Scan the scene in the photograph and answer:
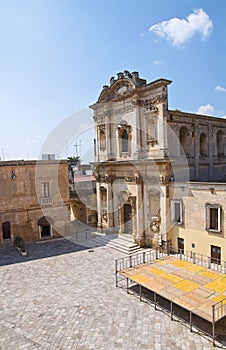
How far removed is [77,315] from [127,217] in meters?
12.2

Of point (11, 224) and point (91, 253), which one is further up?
point (11, 224)

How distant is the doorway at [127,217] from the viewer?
2322cm

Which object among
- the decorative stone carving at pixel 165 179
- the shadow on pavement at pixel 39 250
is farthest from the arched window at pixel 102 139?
the shadow on pavement at pixel 39 250

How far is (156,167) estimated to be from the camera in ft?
63.5

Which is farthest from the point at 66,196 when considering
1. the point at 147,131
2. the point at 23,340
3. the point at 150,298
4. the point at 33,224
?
the point at 23,340

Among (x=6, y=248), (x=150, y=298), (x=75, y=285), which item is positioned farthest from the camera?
(x=6, y=248)

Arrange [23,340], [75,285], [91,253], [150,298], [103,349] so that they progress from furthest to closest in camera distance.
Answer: [91,253] → [75,285] → [150,298] → [23,340] → [103,349]

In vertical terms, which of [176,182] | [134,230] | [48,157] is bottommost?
[134,230]

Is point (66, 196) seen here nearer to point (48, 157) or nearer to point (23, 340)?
point (48, 157)

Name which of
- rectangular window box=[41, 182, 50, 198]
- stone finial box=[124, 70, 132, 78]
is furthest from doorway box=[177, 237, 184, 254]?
stone finial box=[124, 70, 132, 78]

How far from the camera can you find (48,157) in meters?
27.5

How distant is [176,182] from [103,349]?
38.4ft

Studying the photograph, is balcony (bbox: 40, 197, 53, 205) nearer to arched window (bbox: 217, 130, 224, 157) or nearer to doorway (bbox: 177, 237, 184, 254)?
doorway (bbox: 177, 237, 184, 254)

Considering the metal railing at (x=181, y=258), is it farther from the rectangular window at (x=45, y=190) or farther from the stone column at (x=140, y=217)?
the rectangular window at (x=45, y=190)
